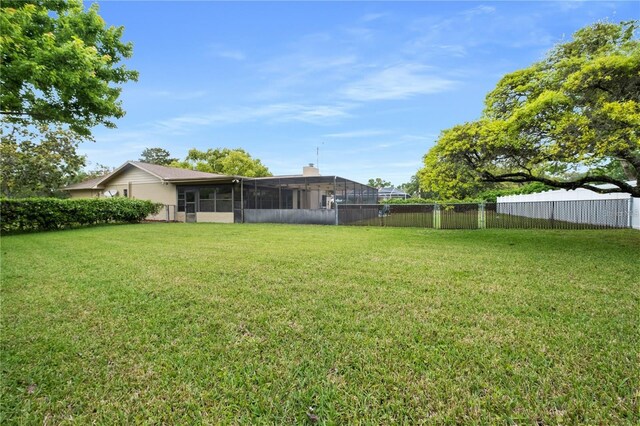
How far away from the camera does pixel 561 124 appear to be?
644cm

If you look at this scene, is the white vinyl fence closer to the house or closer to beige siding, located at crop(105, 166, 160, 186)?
the house

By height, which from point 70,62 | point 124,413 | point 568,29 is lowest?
point 124,413

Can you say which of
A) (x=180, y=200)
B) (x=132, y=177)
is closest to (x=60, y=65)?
(x=180, y=200)

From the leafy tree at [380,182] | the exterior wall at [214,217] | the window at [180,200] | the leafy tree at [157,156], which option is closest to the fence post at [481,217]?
the exterior wall at [214,217]

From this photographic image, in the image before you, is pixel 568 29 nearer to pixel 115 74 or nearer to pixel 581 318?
pixel 581 318

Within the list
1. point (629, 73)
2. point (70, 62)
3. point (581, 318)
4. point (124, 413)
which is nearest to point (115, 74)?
point (70, 62)

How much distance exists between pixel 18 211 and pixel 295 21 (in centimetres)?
1268

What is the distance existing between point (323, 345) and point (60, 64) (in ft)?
26.4

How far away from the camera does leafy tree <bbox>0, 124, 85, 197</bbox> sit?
1983 centimetres

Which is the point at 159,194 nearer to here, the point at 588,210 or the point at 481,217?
the point at 481,217

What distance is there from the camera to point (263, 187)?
17.5m

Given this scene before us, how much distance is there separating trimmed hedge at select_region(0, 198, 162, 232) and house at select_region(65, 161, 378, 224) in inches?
109

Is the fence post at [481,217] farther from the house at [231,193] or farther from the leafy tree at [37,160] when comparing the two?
the leafy tree at [37,160]

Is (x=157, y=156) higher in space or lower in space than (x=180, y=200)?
higher
